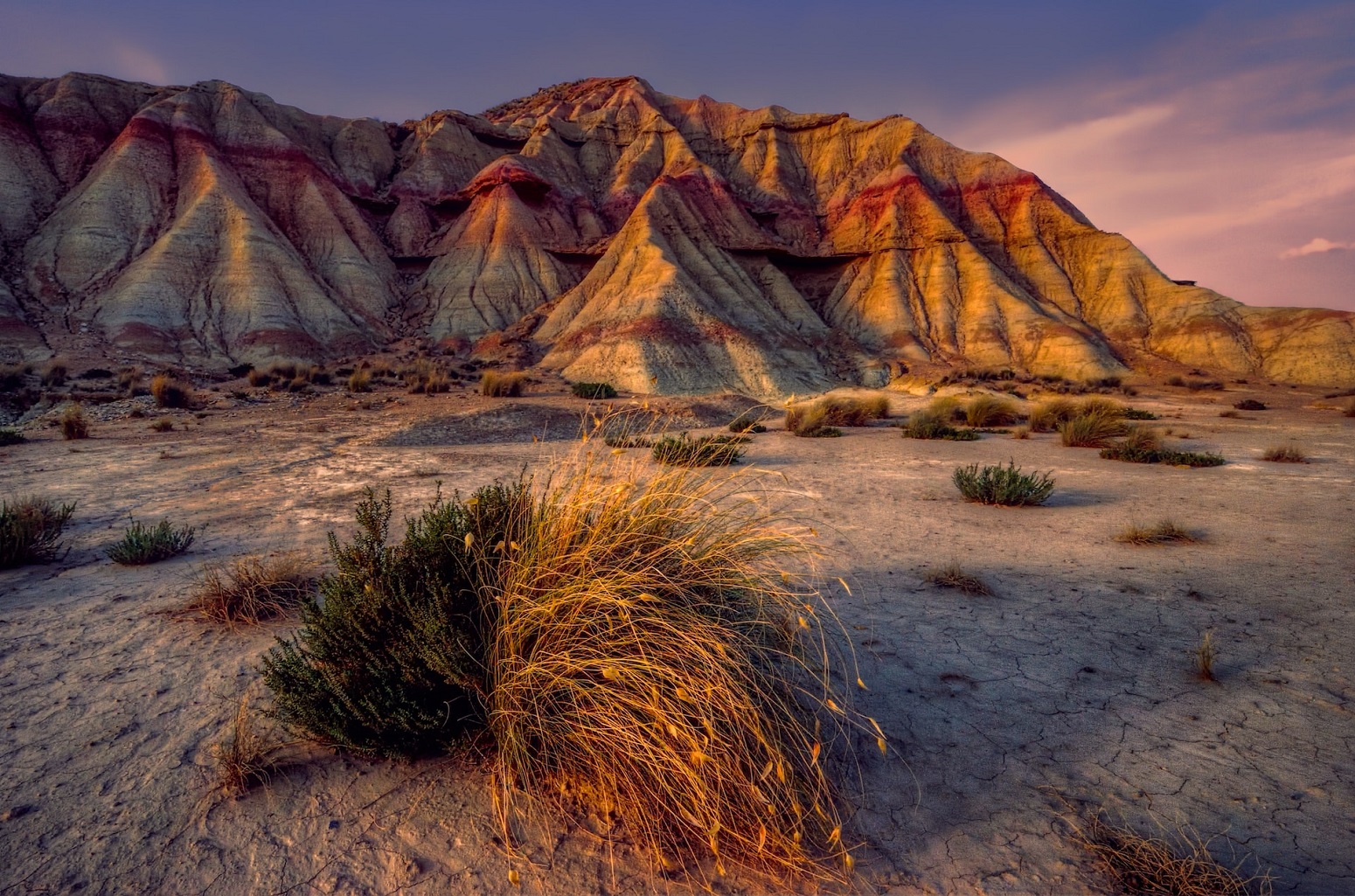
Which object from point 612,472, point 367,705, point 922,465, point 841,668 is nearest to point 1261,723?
point 841,668

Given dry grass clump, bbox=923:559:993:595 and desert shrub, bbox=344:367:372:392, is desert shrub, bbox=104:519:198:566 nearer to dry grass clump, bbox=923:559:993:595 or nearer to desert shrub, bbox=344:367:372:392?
dry grass clump, bbox=923:559:993:595

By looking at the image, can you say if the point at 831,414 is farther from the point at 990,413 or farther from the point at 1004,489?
the point at 1004,489

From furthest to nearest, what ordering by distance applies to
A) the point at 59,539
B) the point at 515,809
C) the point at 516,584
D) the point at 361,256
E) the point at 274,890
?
the point at 361,256
the point at 59,539
the point at 516,584
the point at 515,809
the point at 274,890

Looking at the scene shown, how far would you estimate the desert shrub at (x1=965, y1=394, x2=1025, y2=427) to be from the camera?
1766cm

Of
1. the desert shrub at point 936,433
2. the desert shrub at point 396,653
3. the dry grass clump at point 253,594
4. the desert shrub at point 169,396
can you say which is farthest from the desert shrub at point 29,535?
the desert shrub at point 169,396

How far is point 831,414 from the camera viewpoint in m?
17.9

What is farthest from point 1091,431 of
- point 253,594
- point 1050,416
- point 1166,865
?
point 253,594

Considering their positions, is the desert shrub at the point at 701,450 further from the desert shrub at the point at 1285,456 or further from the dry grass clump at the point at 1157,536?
the desert shrub at the point at 1285,456

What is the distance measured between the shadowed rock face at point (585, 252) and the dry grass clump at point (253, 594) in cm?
2431

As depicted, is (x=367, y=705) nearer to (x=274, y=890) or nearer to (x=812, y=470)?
(x=274, y=890)

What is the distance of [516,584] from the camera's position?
8.48 feet

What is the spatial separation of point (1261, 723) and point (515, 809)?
3796mm

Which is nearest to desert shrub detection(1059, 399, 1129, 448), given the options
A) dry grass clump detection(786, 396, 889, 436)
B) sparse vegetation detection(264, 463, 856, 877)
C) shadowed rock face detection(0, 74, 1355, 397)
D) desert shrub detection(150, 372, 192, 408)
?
dry grass clump detection(786, 396, 889, 436)

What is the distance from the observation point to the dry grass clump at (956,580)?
4836 mm
